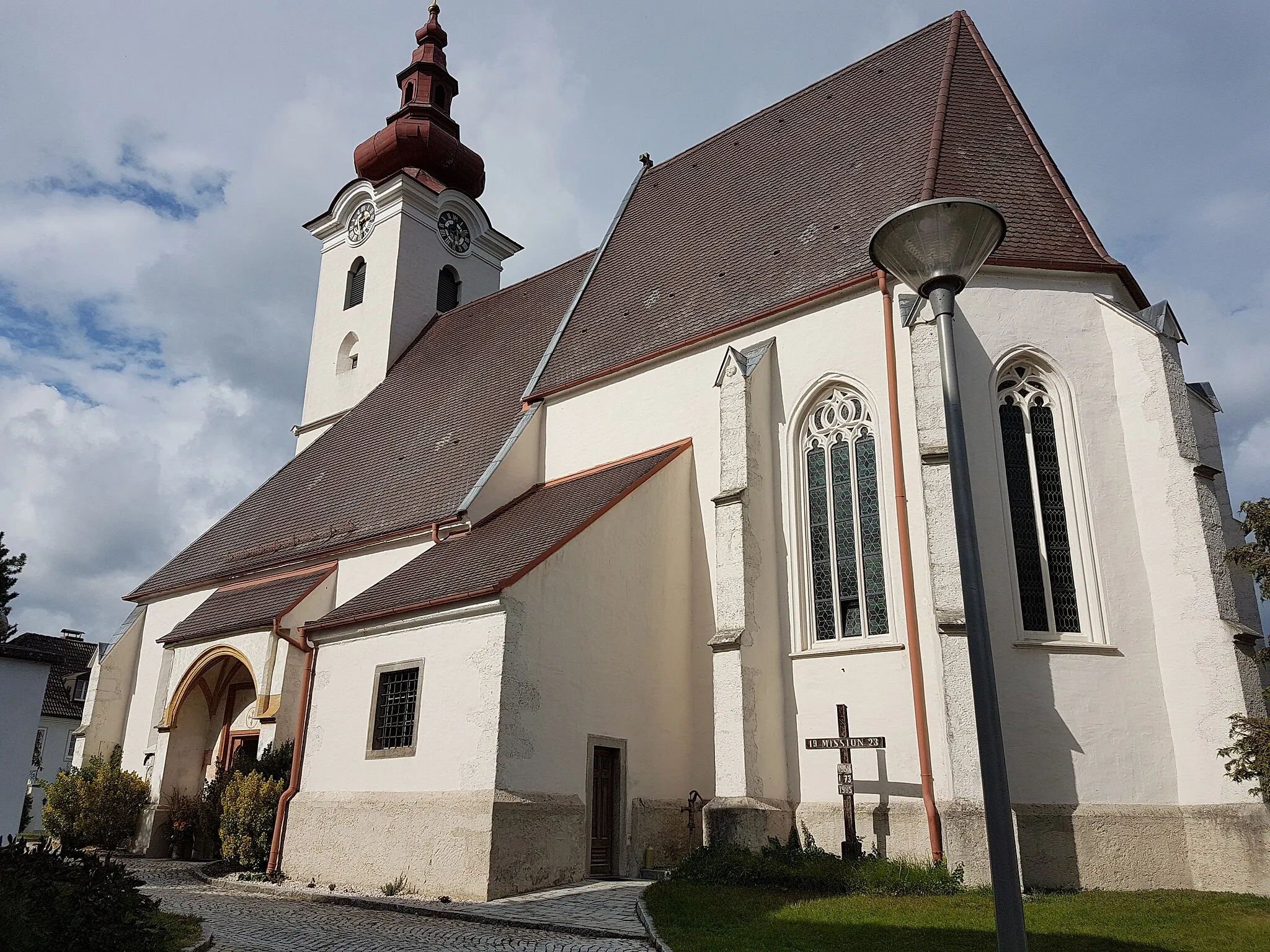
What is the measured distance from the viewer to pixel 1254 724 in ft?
31.5

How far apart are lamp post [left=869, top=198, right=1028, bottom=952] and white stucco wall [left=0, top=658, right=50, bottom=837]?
6.80 m

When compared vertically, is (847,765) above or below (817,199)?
below

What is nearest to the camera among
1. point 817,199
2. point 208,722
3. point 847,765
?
point 847,765

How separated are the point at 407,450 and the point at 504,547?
21.3ft

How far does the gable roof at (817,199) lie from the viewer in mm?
13695

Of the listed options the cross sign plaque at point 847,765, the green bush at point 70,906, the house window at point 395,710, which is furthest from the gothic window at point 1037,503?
the green bush at point 70,906

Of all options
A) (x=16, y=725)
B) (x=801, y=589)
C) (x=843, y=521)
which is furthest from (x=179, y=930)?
(x=843, y=521)

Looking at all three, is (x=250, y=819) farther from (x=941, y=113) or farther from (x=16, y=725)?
(x=941, y=113)

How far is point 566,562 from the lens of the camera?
12367 millimetres

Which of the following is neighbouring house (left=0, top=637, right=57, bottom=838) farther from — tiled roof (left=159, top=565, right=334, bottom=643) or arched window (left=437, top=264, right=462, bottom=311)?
arched window (left=437, top=264, right=462, bottom=311)

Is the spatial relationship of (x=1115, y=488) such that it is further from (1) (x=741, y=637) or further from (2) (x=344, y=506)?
(2) (x=344, y=506)

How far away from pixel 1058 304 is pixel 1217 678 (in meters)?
4.85

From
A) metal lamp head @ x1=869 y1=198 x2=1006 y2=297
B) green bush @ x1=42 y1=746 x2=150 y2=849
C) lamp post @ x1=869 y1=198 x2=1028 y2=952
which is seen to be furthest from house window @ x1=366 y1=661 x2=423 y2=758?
metal lamp head @ x1=869 y1=198 x2=1006 y2=297

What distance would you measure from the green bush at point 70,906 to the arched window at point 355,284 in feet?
65.5
